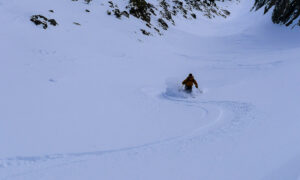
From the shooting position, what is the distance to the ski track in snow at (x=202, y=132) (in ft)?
15.8

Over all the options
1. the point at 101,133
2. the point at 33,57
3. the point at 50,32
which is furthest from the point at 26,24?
the point at 101,133

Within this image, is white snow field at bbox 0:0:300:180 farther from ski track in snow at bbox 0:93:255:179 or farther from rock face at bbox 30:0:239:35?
rock face at bbox 30:0:239:35

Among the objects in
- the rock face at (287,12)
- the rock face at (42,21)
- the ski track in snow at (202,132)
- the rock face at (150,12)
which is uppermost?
the rock face at (287,12)

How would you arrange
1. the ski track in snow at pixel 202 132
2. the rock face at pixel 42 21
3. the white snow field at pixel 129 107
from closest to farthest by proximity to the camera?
the white snow field at pixel 129 107, the ski track in snow at pixel 202 132, the rock face at pixel 42 21

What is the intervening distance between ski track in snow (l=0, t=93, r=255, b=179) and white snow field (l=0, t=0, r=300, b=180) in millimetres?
29

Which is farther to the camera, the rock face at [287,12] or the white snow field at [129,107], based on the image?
the rock face at [287,12]

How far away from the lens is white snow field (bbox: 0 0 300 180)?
4602 mm

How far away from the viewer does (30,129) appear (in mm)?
5691

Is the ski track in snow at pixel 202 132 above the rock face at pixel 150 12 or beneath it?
beneath

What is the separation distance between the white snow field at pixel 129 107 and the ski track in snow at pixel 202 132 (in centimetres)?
3

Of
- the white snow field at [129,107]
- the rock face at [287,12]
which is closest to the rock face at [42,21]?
the white snow field at [129,107]

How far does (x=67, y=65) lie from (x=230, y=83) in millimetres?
7707

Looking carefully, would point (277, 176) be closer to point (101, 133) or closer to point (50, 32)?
point (101, 133)

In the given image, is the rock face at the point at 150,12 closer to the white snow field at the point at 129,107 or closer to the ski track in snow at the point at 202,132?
the white snow field at the point at 129,107
